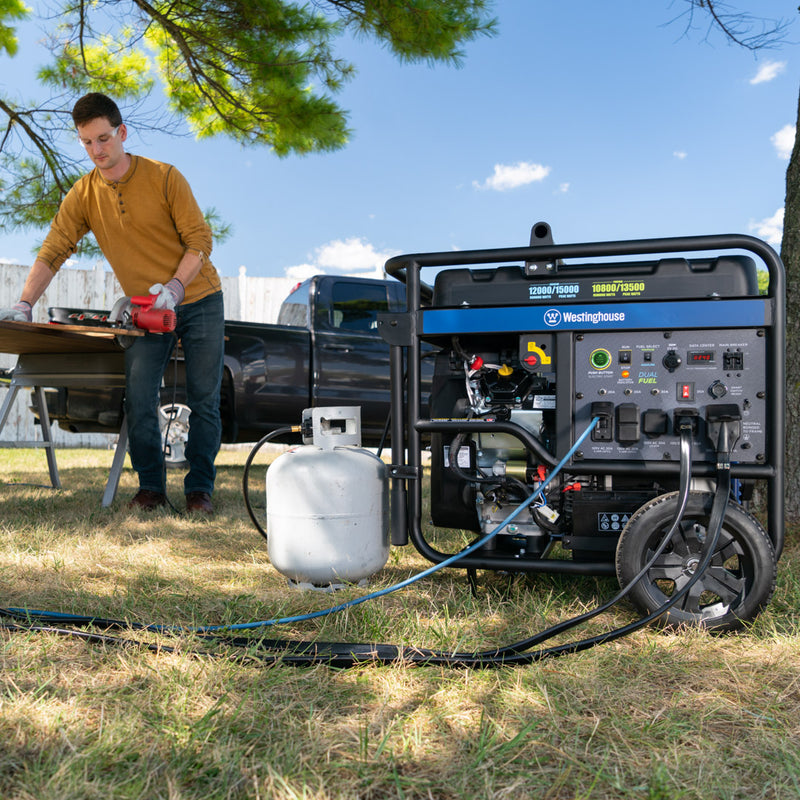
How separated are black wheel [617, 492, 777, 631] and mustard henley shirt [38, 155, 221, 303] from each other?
2.44 metres

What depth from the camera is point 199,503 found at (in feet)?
11.7

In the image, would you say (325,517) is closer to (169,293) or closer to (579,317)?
(579,317)

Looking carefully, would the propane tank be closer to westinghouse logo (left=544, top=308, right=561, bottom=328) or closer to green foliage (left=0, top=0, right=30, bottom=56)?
westinghouse logo (left=544, top=308, right=561, bottom=328)

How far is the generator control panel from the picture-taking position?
186 cm

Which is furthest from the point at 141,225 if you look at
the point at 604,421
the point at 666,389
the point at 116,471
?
the point at 666,389

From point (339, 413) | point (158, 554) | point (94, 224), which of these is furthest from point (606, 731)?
point (94, 224)

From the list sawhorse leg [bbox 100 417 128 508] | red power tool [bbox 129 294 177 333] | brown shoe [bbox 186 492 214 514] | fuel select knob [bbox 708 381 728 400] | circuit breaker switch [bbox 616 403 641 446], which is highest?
red power tool [bbox 129 294 177 333]

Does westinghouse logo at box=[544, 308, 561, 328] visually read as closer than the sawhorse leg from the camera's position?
Yes

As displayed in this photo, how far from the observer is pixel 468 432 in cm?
204

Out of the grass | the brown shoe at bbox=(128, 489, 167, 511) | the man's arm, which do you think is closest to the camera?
the grass

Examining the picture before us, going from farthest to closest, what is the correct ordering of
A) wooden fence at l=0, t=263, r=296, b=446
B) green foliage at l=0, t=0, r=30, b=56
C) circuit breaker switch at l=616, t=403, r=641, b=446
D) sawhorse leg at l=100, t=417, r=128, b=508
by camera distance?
wooden fence at l=0, t=263, r=296, b=446 → green foliage at l=0, t=0, r=30, b=56 → sawhorse leg at l=100, t=417, r=128, b=508 → circuit breaker switch at l=616, t=403, r=641, b=446

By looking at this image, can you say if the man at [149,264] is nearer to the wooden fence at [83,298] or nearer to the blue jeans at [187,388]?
the blue jeans at [187,388]

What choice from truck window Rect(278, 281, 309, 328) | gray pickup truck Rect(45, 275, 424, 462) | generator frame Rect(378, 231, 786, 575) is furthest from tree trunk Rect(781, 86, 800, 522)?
truck window Rect(278, 281, 309, 328)

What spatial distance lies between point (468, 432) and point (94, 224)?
8.05ft
